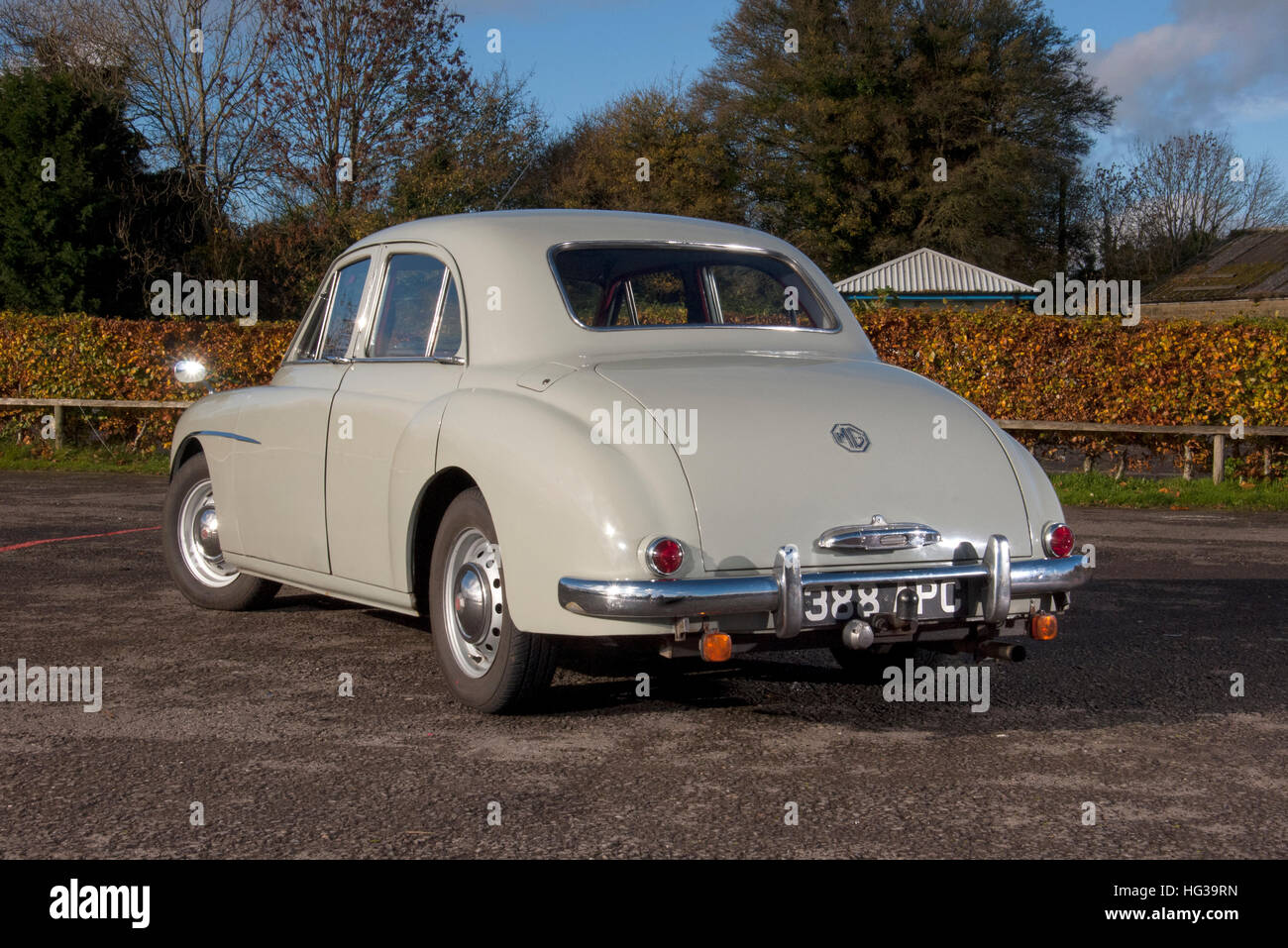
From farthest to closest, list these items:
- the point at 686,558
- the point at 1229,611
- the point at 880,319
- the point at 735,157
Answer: the point at 735,157 → the point at 880,319 → the point at 1229,611 → the point at 686,558

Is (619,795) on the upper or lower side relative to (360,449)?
lower

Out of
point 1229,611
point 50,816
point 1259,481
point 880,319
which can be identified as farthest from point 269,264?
point 50,816

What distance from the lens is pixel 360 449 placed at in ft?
20.8

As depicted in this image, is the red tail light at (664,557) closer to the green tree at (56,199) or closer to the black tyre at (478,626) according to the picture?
the black tyre at (478,626)

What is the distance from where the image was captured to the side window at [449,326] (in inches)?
242

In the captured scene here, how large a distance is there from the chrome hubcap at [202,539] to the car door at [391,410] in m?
1.71

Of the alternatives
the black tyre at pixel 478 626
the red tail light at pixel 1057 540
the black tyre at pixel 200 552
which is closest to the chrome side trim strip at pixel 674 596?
the black tyre at pixel 478 626

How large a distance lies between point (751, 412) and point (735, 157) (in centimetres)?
5573

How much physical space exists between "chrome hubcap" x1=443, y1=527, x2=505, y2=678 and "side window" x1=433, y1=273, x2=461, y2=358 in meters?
0.89

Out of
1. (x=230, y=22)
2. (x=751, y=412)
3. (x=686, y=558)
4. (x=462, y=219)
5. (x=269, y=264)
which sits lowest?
(x=686, y=558)

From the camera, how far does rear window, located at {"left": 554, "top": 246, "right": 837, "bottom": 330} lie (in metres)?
6.30

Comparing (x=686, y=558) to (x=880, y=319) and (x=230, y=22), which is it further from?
(x=230, y=22)

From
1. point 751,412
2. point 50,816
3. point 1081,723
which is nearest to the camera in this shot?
point 50,816
